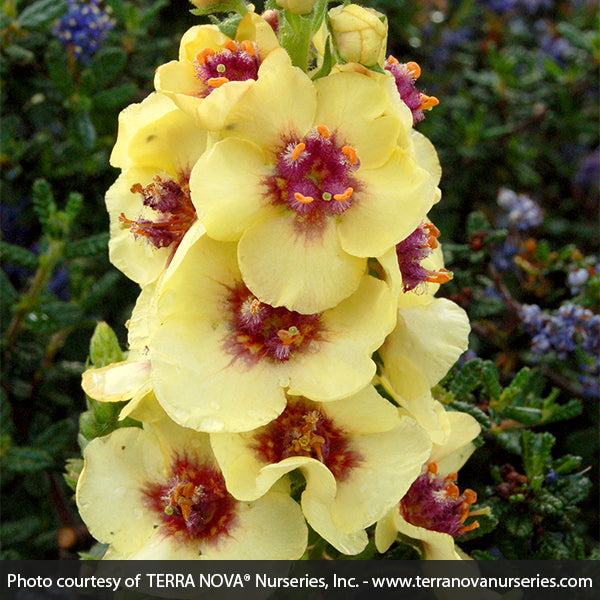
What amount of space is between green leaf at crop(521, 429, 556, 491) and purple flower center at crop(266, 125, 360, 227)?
26.1 inches

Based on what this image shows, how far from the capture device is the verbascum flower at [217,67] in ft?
3.27

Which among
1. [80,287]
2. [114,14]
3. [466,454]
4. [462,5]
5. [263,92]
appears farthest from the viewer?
[462,5]

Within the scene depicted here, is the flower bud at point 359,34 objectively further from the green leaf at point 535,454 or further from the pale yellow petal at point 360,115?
the green leaf at point 535,454

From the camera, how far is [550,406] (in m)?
1.58

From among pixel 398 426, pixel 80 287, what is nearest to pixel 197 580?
pixel 398 426

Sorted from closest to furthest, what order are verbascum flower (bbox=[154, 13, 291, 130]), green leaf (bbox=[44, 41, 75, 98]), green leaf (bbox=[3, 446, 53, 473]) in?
verbascum flower (bbox=[154, 13, 291, 130])
green leaf (bbox=[3, 446, 53, 473])
green leaf (bbox=[44, 41, 75, 98])

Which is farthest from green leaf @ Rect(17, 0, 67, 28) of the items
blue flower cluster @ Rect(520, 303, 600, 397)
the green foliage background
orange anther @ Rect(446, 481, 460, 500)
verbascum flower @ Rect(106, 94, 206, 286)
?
orange anther @ Rect(446, 481, 460, 500)

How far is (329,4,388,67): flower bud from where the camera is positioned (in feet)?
3.40

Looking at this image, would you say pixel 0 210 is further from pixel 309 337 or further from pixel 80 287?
pixel 309 337

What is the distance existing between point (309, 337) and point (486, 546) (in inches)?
31.7

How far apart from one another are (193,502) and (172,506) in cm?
3

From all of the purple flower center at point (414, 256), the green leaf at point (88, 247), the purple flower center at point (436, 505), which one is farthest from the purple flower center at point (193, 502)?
the green leaf at point (88, 247)

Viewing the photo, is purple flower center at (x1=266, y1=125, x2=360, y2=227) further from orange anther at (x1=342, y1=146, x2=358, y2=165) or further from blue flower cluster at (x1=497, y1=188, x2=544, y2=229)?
blue flower cluster at (x1=497, y1=188, x2=544, y2=229)

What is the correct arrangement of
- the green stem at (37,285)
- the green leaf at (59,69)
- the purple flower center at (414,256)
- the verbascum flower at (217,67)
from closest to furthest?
the verbascum flower at (217,67)
the purple flower center at (414,256)
the green stem at (37,285)
the green leaf at (59,69)
